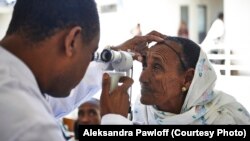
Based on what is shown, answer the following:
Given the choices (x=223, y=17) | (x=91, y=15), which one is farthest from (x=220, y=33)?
(x=91, y=15)

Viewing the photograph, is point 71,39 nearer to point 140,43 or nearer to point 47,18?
point 47,18

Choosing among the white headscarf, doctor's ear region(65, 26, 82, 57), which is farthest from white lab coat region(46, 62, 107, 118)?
doctor's ear region(65, 26, 82, 57)

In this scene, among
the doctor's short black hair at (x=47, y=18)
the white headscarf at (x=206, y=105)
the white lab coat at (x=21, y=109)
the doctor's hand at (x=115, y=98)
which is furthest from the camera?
the white headscarf at (x=206, y=105)

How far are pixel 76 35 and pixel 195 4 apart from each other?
3.07ft

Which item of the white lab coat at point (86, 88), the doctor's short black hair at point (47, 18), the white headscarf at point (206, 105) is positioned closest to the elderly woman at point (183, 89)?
the white headscarf at point (206, 105)

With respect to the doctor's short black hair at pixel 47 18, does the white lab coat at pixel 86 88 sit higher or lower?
lower

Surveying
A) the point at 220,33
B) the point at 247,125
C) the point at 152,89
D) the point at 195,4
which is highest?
the point at 195,4

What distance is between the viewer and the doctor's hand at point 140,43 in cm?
94

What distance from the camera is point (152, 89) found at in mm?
926

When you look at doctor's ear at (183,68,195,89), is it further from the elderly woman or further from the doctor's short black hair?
the doctor's short black hair

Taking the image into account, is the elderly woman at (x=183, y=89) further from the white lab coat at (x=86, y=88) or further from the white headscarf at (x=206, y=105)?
the white lab coat at (x=86, y=88)

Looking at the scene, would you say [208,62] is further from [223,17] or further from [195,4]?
[195,4]

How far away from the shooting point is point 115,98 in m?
0.74

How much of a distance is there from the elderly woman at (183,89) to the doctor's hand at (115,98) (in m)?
0.18
